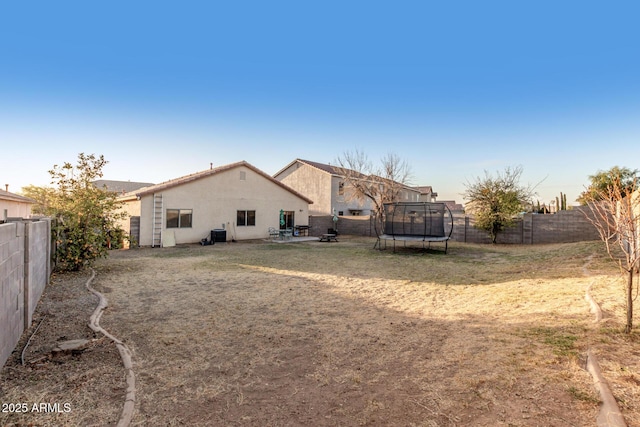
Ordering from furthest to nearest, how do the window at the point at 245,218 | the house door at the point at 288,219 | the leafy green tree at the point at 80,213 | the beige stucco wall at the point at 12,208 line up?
the house door at the point at 288,219, the window at the point at 245,218, the beige stucco wall at the point at 12,208, the leafy green tree at the point at 80,213

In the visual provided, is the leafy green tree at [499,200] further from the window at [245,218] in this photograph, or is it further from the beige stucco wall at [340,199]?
the window at [245,218]

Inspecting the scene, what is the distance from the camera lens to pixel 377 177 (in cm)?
2425

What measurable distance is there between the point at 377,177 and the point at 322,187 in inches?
234

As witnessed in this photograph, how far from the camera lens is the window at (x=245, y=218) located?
18.8m

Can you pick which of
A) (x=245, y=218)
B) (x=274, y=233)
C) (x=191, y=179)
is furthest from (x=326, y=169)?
(x=191, y=179)

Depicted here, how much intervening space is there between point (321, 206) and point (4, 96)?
2116 centimetres

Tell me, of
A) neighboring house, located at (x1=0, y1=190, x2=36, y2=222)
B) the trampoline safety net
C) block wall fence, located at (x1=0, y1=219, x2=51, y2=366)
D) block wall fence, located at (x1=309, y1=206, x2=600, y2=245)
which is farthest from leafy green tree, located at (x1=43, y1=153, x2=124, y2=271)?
block wall fence, located at (x1=309, y1=206, x2=600, y2=245)

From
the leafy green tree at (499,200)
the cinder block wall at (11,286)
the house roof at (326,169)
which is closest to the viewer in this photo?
the cinder block wall at (11,286)

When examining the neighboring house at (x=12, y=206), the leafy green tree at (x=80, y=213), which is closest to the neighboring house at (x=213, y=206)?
the neighboring house at (x=12, y=206)

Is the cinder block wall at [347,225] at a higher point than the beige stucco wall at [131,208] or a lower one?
lower

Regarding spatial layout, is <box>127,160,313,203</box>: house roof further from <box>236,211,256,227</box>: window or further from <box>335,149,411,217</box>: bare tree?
<box>335,149,411,217</box>: bare tree

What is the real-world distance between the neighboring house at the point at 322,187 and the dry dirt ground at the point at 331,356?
66.5 feet

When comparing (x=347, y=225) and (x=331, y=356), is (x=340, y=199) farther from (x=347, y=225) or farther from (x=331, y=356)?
(x=331, y=356)

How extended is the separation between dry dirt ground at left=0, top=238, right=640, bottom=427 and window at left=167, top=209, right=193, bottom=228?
363 inches
